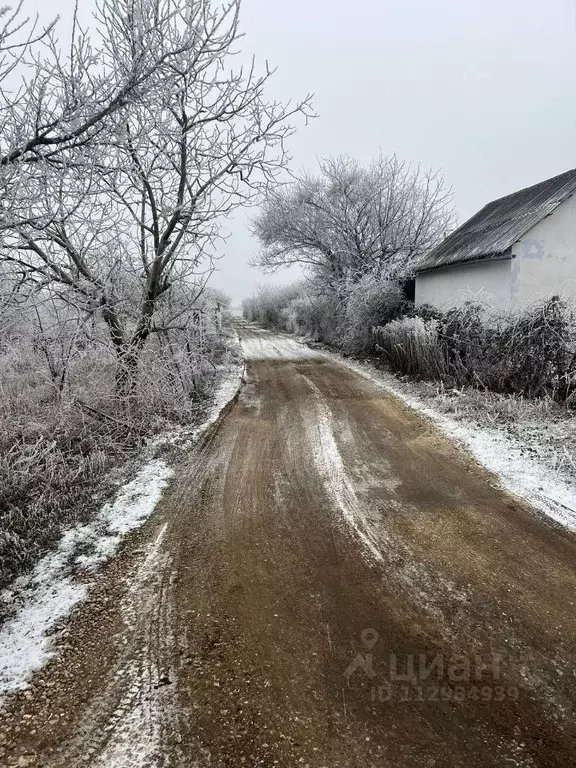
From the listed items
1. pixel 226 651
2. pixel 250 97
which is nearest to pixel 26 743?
pixel 226 651

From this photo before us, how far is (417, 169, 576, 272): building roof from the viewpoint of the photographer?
42.0 feet

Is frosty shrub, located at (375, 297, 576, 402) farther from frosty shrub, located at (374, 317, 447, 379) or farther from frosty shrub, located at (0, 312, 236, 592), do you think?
frosty shrub, located at (0, 312, 236, 592)

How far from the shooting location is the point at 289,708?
2.25 metres

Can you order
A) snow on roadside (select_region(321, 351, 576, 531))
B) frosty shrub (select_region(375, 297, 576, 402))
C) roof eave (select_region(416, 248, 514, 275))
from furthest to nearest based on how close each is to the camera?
roof eave (select_region(416, 248, 514, 275)) < frosty shrub (select_region(375, 297, 576, 402)) < snow on roadside (select_region(321, 351, 576, 531))

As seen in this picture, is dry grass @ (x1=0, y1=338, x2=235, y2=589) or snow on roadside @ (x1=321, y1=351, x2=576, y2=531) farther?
snow on roadside @ (x1=321, y1=351, x2=576, y2=531)

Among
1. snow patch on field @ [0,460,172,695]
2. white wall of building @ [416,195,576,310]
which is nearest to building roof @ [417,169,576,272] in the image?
white wall of building @ [416,195,576,310]

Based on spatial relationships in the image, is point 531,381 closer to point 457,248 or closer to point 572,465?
point 572,465

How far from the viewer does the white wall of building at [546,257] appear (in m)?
12.6

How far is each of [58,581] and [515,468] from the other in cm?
508

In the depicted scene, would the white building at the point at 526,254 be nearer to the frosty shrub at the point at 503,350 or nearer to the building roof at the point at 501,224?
the building roof at the point at 501,224

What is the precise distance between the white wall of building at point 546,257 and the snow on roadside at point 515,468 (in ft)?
21.8

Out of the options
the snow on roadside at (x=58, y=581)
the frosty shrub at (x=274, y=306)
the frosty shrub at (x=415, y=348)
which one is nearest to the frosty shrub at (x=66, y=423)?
the snow on roadside at (x=58, y=581)

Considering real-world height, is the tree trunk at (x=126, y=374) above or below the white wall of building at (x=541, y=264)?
below

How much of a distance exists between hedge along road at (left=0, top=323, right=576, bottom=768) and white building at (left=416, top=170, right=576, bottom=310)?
8604 millimetres
